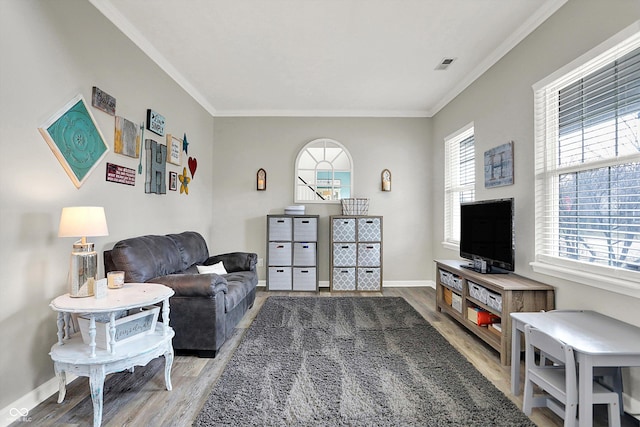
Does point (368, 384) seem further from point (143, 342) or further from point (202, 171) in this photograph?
point (202, 171)

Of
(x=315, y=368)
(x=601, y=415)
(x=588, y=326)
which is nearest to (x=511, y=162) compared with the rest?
(x=588, y=326)

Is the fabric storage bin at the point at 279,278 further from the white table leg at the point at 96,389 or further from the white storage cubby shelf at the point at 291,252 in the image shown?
the white table leg at the point at 96,389

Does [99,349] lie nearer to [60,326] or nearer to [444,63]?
[60,326]

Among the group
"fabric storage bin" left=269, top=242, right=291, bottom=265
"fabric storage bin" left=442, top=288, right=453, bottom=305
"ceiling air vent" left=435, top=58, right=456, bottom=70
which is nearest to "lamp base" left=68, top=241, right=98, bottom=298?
"fabric storage bin" left=269, top=242, right=291, bottom=265

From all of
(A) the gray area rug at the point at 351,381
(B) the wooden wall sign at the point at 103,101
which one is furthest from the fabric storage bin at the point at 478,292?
(B) the wooden wall sign at the point at 103,101

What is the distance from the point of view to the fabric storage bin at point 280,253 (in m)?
4.61

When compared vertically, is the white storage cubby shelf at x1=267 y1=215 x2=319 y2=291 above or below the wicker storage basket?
below

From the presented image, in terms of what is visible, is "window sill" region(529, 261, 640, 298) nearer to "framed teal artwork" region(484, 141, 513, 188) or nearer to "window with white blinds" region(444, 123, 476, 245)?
"framed teal artwork" region(484, 141, 513, 188)

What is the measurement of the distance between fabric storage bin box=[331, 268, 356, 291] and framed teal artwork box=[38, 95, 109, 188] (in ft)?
10.7

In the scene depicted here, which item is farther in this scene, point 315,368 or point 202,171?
point 202,171

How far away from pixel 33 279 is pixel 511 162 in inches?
149

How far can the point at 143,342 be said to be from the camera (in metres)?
1.94

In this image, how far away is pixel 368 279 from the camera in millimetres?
4625

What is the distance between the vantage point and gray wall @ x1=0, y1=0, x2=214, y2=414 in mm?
1717
